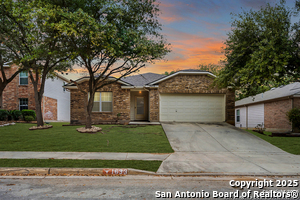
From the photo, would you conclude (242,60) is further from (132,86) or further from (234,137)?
(132,86)

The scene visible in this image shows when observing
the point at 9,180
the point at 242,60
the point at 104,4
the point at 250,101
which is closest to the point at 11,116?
the point at 104,4

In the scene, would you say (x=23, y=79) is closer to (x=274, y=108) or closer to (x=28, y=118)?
(x=28, y=118)

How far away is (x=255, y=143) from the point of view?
11.1 metres

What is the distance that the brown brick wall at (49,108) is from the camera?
80.9 feet

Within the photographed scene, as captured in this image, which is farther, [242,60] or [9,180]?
[242,60]

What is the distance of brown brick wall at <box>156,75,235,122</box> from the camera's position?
18031mm

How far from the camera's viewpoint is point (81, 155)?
8.22m

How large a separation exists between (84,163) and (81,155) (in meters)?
Result: 1.36

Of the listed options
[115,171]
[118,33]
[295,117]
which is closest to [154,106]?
[118,33]

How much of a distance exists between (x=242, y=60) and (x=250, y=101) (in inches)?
407

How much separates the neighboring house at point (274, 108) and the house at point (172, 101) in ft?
9.60

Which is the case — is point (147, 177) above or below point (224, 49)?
below

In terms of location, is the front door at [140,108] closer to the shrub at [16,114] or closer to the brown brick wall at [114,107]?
the brown brick wall at [114,107]

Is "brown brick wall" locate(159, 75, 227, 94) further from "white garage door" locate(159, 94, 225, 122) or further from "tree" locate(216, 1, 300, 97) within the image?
"tree" locate(216, 1, 300, 97)
